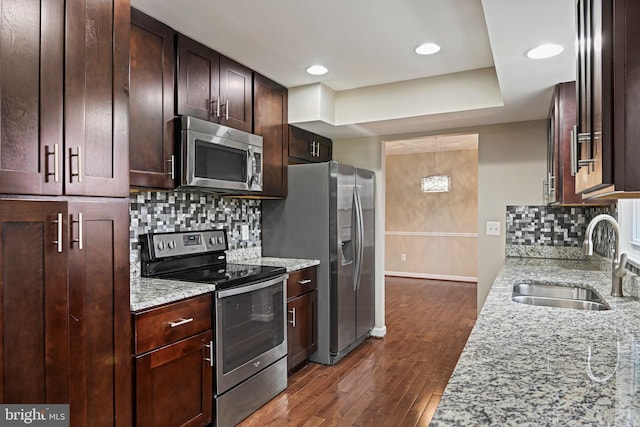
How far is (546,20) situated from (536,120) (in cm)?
199

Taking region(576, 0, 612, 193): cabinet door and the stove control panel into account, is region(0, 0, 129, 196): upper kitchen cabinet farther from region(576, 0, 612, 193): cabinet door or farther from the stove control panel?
region(576, 0, 612, 193): cabinet door

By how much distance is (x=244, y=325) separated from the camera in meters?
2.51

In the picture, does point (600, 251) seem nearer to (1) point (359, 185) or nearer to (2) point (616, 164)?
(1) point (359, 185)

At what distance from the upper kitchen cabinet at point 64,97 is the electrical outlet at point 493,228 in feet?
9.88

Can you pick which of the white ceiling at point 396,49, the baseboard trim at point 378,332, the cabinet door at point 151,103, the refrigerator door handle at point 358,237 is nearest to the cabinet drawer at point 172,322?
the cabinet door at point 151,103

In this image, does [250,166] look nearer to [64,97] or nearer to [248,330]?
[248,330]

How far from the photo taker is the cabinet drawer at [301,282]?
120 inches

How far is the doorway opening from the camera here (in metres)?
7.00

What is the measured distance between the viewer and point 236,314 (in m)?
2.44

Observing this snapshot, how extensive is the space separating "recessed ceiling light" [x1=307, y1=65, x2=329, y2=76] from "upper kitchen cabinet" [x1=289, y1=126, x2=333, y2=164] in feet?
1.93

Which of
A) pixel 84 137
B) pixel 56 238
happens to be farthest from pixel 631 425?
pixel 84 137

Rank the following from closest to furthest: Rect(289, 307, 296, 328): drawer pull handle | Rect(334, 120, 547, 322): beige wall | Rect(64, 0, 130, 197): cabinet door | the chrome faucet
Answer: Rect(64, 0, 130, 197): cabinet door → the chrome faucet → Rect(289, 307, 296, 328): drawer pull handle → Rect(334, 120, 547, 322): beige wall

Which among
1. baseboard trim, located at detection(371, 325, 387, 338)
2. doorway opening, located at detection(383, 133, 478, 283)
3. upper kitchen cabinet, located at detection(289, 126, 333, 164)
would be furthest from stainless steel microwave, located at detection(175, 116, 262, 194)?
doorway opening, located at detection(383, 133, 478, 283)

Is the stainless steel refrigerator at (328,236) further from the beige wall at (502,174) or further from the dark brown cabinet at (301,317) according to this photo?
the beige wall at (502,174)
